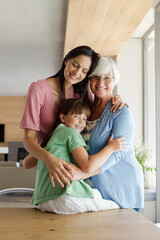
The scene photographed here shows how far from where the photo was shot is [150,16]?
5.22 meters

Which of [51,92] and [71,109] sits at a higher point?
[51,92]

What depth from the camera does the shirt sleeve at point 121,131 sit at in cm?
170

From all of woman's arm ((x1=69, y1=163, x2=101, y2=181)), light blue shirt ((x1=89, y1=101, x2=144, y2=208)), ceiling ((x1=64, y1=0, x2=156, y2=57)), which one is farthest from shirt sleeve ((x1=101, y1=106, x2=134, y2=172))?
ceiling ((x1=64, y1=0, x2=156, y2=57))

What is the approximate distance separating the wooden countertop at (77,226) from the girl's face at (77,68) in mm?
785

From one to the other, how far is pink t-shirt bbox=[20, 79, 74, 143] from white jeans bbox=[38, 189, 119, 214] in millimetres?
468

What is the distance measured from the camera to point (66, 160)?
5.32 ft

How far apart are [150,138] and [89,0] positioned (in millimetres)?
3034

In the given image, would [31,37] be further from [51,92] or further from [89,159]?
[89,159]

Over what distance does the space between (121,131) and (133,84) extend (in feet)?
13.9

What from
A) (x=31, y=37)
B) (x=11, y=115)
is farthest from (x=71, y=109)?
(x=11, y=115)

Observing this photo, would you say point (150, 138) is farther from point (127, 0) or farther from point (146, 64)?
point (127, 0)

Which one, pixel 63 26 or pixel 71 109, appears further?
pixel 63 26

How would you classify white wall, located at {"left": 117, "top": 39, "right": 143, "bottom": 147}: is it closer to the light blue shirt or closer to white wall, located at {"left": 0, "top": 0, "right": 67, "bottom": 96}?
white wall, located at {"left": 0, "top": 0, "right": 67, "bottom": 96}

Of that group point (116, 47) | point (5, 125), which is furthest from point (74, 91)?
point (5, 125)
